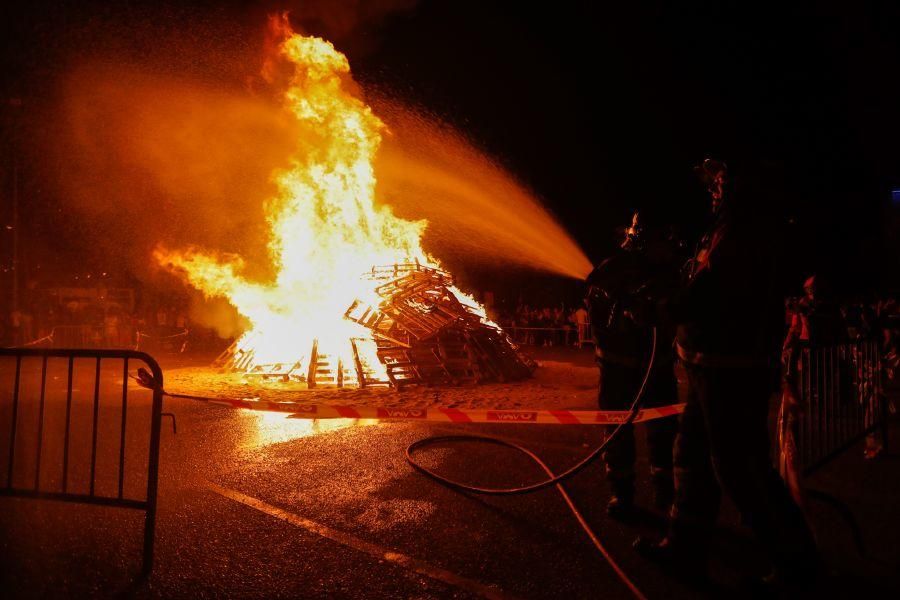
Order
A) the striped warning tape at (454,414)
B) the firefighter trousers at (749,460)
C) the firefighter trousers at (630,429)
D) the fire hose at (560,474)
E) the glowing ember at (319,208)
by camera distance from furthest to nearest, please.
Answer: the glowing ember at (319,208)
the striped warning tape at (454,414)
the firefighter trousers at (630,429)
the fire hose at (560,474)
the firefighter trousers at (749,460)

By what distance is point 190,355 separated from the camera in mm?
18391

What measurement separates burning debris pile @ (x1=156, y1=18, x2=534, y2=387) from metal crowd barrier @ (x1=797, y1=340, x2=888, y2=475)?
22.3ft

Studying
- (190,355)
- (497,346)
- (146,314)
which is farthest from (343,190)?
(146,314)

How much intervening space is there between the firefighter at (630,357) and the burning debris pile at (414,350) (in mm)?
6889

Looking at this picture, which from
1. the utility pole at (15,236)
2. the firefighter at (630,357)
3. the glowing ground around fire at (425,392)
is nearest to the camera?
the firefighter at (630,357)

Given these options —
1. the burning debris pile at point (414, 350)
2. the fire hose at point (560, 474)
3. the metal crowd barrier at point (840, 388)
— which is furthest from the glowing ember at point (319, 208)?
the metal crowd barrier at point (840, 388)

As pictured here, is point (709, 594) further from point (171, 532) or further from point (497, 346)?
point (497, 346)

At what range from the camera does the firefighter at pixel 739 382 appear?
9.46 feet

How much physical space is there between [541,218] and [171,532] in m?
36.2

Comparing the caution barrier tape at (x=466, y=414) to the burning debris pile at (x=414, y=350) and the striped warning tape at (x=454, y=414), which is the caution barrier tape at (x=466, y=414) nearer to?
the striped warning tape at (x=454, y=414)

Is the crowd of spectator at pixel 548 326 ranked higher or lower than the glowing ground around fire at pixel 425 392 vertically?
higher

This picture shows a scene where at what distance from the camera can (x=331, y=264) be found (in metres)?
13.7

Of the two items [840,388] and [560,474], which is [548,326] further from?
[560,474]

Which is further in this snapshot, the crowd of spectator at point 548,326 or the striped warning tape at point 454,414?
the crowd of spectator at point 548,326
